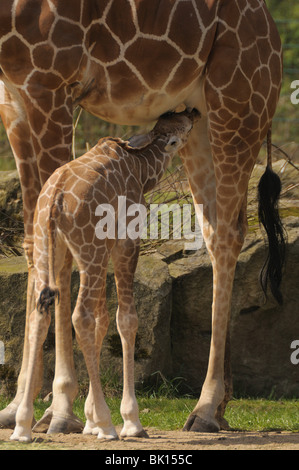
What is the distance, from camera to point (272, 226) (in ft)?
24.7

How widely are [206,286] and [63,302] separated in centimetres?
226

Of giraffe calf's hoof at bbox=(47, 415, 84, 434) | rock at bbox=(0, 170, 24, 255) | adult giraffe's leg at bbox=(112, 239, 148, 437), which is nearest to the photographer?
adult giraffe's leg at bbox=(112, 239, 148, 437)

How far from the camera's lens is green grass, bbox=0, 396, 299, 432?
6.73 metres

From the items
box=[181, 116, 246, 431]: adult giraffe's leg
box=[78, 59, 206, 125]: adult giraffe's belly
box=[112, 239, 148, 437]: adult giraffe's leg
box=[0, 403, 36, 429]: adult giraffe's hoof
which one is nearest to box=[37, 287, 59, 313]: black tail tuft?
box=[112, 239, 148, 437]: adult giraffe's leg

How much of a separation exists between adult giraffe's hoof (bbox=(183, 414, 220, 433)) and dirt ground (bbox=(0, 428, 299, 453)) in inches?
2.5

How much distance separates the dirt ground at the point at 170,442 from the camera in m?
5.19

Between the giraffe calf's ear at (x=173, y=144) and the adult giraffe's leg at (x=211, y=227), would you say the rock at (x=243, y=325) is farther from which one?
the giraffe calf's ear at (x=173, y=144)

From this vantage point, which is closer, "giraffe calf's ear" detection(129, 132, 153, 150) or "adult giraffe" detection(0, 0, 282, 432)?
"adult giraffe" detection(0, 0, 282, 432)

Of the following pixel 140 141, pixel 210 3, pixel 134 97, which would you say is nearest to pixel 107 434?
pixel 140 141

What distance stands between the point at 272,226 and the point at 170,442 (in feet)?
8.13

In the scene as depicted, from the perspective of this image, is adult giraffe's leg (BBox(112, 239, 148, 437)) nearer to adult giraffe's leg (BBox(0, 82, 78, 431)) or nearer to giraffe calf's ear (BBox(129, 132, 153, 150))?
adult giraffe's leg (BBox(0, 82, 78, 431))

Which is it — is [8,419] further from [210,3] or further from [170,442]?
[210,3]

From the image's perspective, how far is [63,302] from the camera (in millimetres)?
6082
